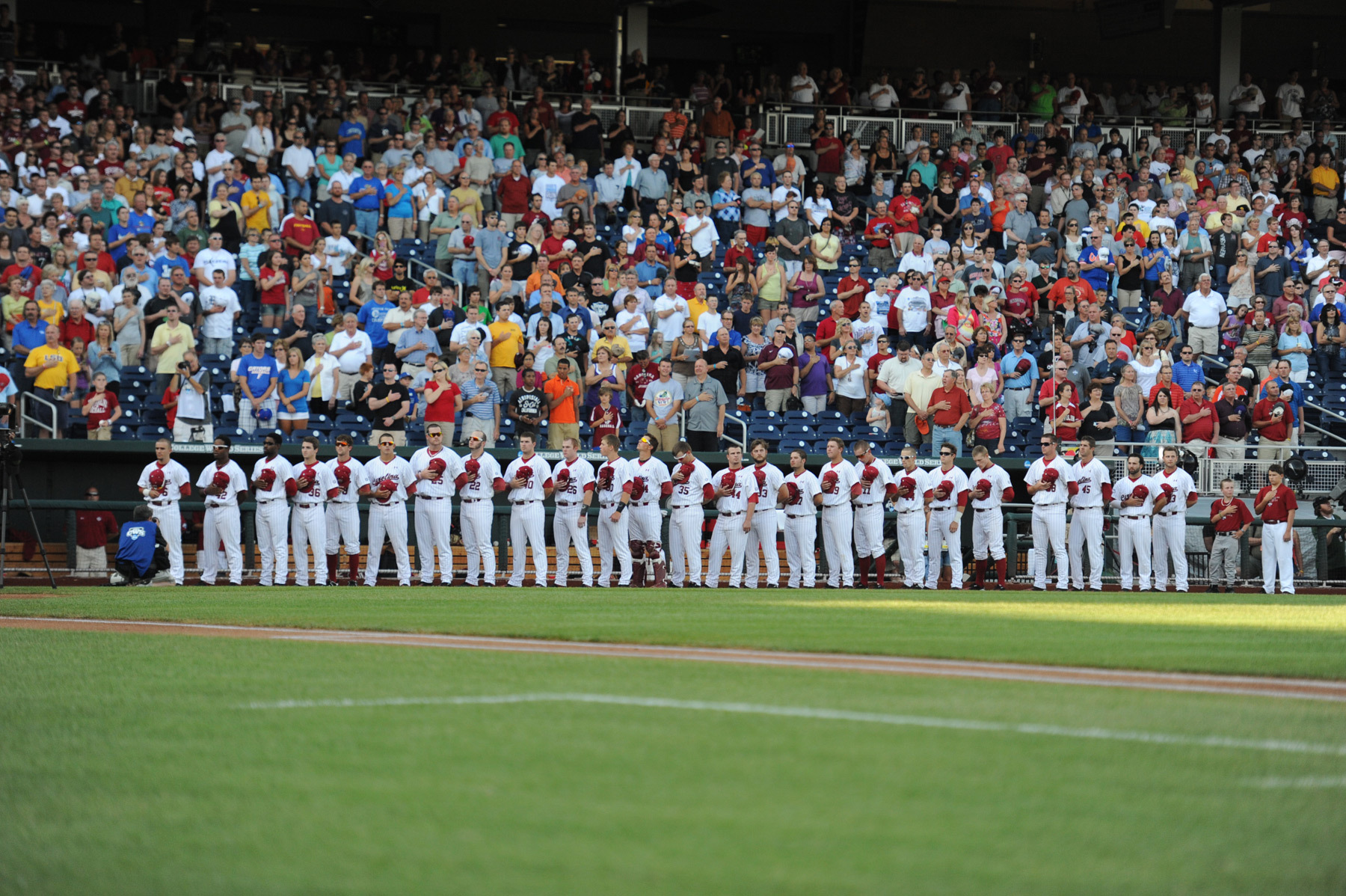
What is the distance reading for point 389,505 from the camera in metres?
18.0

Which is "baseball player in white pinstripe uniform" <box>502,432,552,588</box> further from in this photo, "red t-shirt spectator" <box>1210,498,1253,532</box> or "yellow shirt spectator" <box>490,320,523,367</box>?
"red t-shirt spectator" <box>1210,498,1253,532</box>

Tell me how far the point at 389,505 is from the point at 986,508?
7.12 m

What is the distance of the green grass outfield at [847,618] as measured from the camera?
9031 mm

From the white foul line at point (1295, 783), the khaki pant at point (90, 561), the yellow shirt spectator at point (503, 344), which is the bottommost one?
the khaki pant at point (90, 561)

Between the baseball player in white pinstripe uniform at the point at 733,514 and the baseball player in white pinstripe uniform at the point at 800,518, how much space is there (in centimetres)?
44

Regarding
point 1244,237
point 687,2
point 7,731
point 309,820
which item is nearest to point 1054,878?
point 309,820

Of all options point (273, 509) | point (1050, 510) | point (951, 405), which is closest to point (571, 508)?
point (273, 509)

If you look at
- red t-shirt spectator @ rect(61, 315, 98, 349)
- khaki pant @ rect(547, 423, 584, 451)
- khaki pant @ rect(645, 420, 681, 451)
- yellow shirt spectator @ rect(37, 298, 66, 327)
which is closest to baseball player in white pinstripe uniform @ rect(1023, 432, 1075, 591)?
khaki pant @ rect(645, 420, 681, 451)

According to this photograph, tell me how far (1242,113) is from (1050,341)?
10237mm

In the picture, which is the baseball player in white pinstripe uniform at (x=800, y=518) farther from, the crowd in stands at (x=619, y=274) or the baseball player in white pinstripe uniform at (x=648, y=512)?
the crowd in stands at (x=619, y=274)

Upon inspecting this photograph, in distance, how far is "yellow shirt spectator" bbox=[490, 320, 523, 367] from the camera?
2002 centimetres

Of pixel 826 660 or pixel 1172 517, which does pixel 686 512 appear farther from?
Result: pixel 826 660

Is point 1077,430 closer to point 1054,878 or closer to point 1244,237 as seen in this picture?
point 1244,237

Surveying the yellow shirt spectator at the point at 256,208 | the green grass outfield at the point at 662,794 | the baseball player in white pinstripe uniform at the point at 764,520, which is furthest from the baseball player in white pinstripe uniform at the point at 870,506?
the green grass outfield at the point at 662,794
